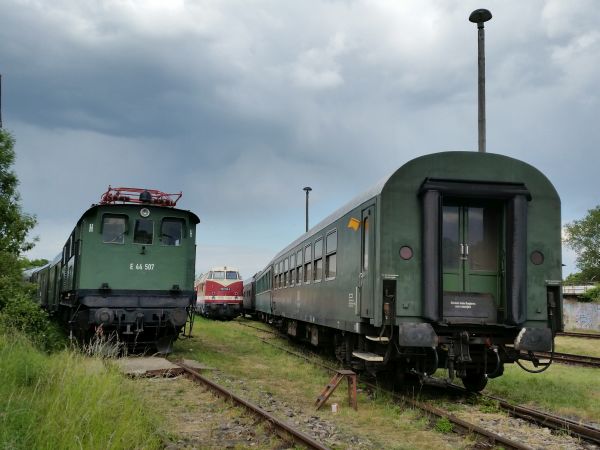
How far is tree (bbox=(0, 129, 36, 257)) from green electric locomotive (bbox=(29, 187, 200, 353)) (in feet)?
22.2

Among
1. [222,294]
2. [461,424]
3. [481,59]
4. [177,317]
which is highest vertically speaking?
[481,59]

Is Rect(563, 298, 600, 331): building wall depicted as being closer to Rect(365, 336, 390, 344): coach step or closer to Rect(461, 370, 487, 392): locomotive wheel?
Rect(461, 370, 487, 392): locomotive wheel

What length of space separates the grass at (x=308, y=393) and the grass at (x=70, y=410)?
205cm

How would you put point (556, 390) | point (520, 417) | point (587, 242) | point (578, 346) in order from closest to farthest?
point (520, 417), point (556, 390), point (578, 346), point (587, 242)

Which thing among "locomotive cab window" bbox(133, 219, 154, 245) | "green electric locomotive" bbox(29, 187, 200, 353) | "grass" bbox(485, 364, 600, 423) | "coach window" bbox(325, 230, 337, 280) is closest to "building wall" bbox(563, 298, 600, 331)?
"grass" bbox(485, 364, 600, 423)

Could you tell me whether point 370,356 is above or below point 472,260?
below

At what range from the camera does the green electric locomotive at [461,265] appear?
7984mm

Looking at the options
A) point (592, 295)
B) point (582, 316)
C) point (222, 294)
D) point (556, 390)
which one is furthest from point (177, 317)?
point (592, 295)

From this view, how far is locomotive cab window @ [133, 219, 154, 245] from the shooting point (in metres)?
13.3

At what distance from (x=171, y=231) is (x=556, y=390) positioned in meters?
8.47

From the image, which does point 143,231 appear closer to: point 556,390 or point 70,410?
point 70,410

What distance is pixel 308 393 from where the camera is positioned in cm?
948

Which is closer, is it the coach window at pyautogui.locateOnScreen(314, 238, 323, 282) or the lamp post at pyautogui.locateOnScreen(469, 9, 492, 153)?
the coach window at pyautogui.locateOnScreen(314, 238, 323, 282)

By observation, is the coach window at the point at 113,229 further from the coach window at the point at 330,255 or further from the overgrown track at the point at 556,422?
the overgrown track at the point at 556,422
